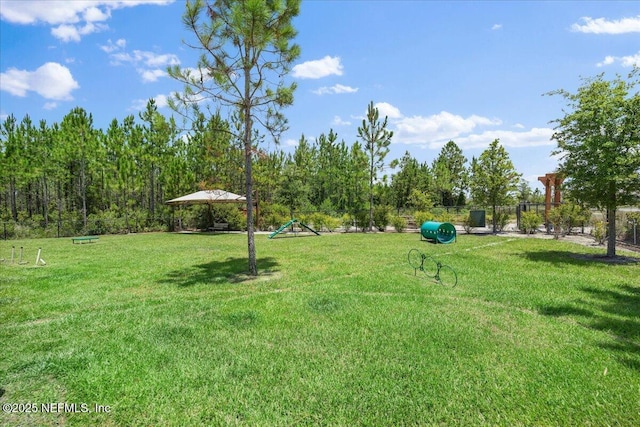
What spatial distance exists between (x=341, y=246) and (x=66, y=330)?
10697 mm

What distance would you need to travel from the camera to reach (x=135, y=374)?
3.70 m

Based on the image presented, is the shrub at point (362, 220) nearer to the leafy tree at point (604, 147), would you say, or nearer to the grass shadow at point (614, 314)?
the leafy tree at point (604, 147)

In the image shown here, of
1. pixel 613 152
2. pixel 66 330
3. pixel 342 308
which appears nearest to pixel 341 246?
pixel 342 308

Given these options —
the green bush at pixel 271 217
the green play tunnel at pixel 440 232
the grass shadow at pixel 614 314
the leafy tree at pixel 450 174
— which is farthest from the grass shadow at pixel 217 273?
the leafy tree at pixel 450 174

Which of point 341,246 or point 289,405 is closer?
point 289,405

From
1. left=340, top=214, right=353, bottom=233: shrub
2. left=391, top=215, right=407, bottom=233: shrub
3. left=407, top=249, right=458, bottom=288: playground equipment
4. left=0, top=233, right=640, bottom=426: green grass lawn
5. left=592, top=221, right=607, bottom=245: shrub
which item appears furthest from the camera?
left=340, top=214, right=353, bottom=233: shrub

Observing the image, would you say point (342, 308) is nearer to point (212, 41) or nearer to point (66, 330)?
point (66, 330)

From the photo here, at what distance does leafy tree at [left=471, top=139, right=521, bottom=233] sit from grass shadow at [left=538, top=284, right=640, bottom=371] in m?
14.1

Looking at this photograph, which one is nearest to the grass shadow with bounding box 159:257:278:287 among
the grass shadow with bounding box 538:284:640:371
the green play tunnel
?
the grass shadow with bounding box 538:284:640:371

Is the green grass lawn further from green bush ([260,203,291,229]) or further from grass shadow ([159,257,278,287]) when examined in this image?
green bush ([260,203,291,229])

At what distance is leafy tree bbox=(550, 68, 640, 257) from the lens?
9961 mm

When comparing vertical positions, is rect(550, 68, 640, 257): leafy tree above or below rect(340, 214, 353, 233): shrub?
above

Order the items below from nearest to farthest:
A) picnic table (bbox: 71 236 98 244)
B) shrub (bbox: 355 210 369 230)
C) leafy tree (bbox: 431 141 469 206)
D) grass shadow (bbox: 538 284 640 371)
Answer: grass shadow (bbox: 538 284 640 371) < picnic table (bbox: 71 236 98 244) < shrub (bbox: 355 210 369 230) < leafy tree (bbox: 431 141 469 206)

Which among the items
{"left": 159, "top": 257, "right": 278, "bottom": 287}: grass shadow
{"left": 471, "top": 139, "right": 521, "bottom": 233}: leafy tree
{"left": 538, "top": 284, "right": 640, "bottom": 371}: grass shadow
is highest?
{"left": 471, "top": 139, "right": 521, "bottom": 233}: leafy tree
